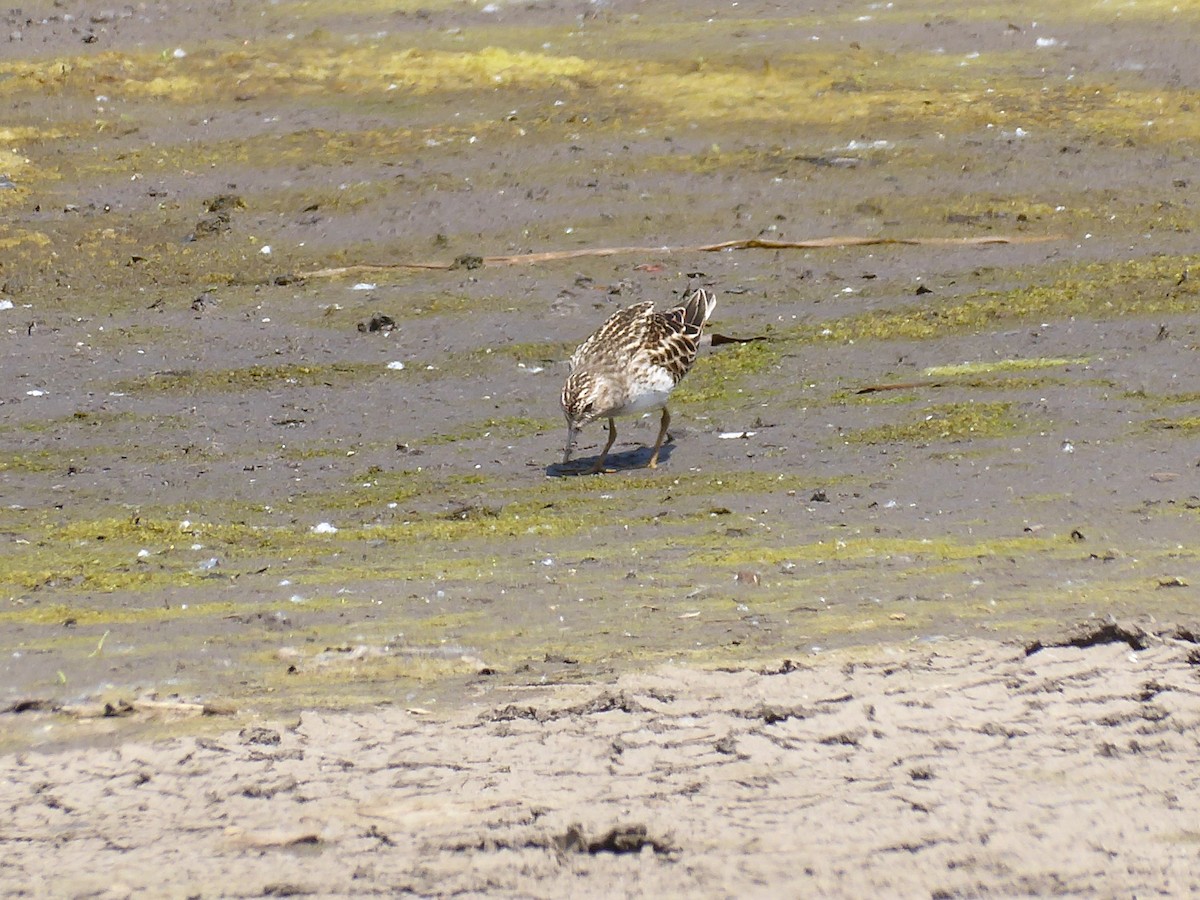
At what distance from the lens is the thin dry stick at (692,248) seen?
15.5 meters

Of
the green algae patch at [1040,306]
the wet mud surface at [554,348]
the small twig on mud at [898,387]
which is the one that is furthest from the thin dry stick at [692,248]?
the small twig on mud at [898,387]

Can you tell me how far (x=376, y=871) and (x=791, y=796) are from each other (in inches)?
52.0

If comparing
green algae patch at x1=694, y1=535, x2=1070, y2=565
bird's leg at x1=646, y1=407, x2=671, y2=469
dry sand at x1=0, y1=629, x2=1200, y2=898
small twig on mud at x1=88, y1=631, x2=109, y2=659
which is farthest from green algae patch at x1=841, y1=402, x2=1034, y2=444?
small twig on mud at x1=88, y1=631, x2=109, y2=659

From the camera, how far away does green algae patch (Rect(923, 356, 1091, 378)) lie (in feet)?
40.7

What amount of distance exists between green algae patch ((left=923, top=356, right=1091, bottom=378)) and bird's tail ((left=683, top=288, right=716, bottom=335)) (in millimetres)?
1596

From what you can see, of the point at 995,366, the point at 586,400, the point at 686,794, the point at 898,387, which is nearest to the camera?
the point at 686,794

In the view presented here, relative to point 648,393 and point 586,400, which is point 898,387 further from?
point 586,400

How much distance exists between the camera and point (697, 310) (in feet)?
40.1

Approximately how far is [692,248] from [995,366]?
12.8 feet

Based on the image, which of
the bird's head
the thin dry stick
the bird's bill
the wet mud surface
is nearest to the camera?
the wet mud surface

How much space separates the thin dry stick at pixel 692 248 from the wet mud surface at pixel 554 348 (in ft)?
0.20

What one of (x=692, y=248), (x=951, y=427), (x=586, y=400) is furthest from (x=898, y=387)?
(x=692, y=248)

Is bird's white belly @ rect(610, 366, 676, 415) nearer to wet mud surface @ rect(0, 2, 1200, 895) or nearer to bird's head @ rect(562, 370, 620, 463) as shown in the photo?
bird's head @ rect(562, 370, 620, 463)

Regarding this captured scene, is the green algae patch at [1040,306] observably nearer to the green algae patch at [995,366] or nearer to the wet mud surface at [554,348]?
the wet mud surface at [554,348]
